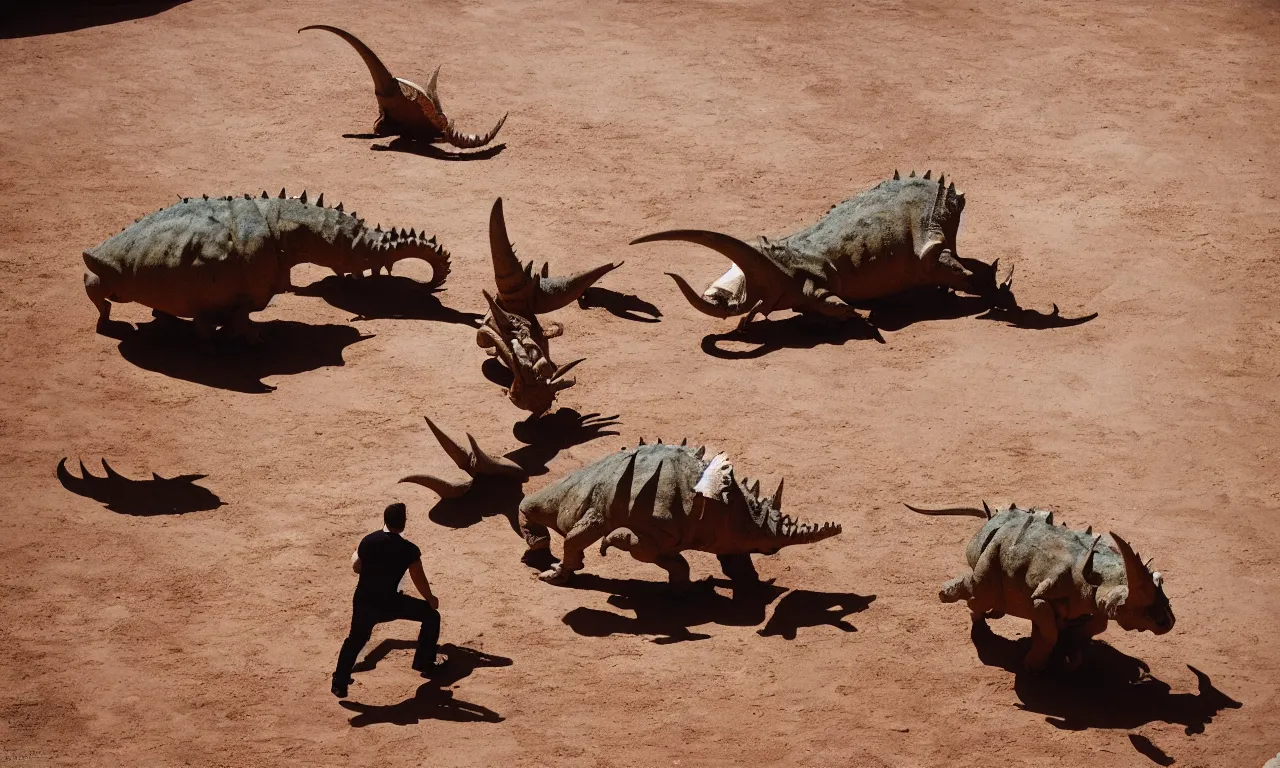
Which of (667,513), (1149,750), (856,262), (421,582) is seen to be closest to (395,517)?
(421,582)

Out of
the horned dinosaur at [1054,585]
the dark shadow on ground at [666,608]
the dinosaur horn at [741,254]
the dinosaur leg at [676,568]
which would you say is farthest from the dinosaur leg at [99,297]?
the horned dinosaur at [1054,585]

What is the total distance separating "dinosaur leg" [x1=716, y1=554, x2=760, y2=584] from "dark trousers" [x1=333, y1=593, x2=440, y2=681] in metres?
2.22

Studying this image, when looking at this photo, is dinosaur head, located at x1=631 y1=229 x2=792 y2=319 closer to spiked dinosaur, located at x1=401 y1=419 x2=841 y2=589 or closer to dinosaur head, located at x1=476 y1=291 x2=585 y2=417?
dinosaur head, located at x1=476 y1=291 x2=585 y2=417

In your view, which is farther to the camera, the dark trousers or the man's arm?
the man's arm

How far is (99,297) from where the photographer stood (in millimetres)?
14102

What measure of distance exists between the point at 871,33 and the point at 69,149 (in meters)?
10.6

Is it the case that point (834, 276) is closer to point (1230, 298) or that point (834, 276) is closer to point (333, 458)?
point (1230, 298)

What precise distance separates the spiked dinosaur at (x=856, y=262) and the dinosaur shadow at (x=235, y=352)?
125 inches

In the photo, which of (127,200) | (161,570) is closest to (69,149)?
(127,200)

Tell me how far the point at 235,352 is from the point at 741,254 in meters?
4.75

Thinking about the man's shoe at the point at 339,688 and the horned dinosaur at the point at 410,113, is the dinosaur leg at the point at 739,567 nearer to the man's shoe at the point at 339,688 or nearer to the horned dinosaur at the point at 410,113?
the man's shoe at the point at 339,688

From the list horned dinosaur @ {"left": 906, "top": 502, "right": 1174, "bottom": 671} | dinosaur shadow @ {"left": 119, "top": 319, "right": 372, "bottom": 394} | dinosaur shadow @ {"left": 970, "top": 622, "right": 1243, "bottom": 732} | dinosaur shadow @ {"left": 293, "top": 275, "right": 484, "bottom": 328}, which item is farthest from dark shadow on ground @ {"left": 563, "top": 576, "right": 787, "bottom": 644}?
dinosaur shadow @ {"left": 293, "top": 275, "right": 484, "bottom": 328}

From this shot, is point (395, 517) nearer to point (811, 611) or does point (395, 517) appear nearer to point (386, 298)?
point (811, 611)

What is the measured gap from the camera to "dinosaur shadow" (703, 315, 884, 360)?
14781 mm
